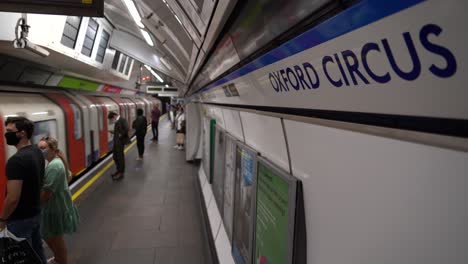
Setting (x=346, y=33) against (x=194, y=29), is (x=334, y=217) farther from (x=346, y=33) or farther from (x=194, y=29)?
(x=194, y=29)

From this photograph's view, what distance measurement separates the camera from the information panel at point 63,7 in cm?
224

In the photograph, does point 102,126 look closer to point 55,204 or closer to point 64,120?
point 64,120

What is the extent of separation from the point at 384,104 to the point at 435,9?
259mm

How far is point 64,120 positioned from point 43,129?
927mm

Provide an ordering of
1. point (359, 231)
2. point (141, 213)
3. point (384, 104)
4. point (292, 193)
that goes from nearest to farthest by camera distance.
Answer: point (384, 104), point (359, 231), point (292, 193), point (141, 213)

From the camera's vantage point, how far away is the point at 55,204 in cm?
311

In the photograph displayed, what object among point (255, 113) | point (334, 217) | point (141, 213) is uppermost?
point (255, 113)

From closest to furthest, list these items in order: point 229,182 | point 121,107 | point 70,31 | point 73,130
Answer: point 229,182
point 70,31
point 73,130
point 121,107

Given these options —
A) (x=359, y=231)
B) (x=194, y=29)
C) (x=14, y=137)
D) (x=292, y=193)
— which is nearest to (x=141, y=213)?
(x=14, y=137)

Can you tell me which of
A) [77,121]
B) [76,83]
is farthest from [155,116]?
[77,121]

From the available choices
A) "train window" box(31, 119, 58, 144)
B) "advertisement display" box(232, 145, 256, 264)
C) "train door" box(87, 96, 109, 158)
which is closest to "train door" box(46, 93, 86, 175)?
"train window" box(31, 119, 58, 144)

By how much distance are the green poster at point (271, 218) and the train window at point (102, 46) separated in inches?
226

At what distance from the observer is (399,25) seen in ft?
1.89

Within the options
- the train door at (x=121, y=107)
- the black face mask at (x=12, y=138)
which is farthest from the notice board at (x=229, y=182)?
the train door at (x=121, y=107)
